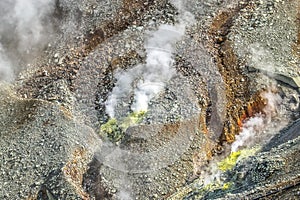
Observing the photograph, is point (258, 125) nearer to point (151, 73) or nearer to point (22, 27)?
point (151, 73)

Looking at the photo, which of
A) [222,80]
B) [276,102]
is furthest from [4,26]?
[276,102]

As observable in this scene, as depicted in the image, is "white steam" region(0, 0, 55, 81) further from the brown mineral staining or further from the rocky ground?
the brown mineral staining

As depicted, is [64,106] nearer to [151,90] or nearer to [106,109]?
[106,109]

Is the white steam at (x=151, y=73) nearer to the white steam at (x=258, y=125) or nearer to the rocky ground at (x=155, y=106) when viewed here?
the rocky ground at (x=155, y=106)

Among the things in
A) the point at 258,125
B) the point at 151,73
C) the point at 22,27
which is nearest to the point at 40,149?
the point at 151,73

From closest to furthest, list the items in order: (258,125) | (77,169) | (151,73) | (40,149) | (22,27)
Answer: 1. (77,169)
2. (40,149)
3. (258,125)
4. (151,73)
5. (22,27)

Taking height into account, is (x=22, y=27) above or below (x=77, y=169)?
above

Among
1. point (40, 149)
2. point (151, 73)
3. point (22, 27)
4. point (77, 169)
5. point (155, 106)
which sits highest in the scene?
point (22, 27)
